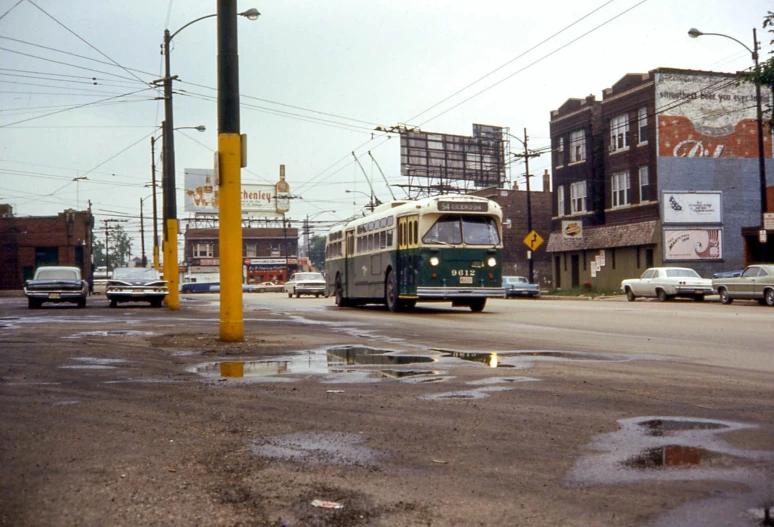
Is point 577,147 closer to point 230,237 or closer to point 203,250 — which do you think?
point 230,237

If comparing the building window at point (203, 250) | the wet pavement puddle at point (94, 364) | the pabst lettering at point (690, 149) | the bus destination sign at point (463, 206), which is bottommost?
the wet pavement puddle at point (94, 364)

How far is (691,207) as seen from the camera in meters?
46.9

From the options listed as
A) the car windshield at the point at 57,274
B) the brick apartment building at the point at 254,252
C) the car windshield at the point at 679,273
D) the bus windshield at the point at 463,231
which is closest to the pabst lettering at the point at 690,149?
the car windshield at the point at 679,273

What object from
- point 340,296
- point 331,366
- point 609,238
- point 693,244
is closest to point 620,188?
point 609,238

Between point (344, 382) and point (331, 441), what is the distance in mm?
2802

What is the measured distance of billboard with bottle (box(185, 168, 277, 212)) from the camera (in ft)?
264

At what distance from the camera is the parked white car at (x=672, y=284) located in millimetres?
36031

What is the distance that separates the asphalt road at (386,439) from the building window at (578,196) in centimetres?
4458

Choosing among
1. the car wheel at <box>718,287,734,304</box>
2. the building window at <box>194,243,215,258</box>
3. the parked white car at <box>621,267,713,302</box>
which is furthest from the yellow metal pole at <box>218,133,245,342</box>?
the building window at <box>194,243,215,258</box>

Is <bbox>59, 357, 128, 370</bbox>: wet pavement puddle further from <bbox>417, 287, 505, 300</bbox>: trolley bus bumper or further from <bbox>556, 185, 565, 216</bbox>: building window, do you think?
<bbox>556, 185, 565, 216</bbox>: building window

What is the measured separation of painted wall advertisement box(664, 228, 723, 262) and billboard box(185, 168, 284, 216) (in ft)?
146

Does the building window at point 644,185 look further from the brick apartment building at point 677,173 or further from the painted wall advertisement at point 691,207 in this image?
the painted wall advertisement at point 691,207

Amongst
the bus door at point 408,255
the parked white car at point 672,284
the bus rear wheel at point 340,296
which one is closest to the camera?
the bus door at point 408,255

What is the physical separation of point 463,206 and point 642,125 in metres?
27.2
